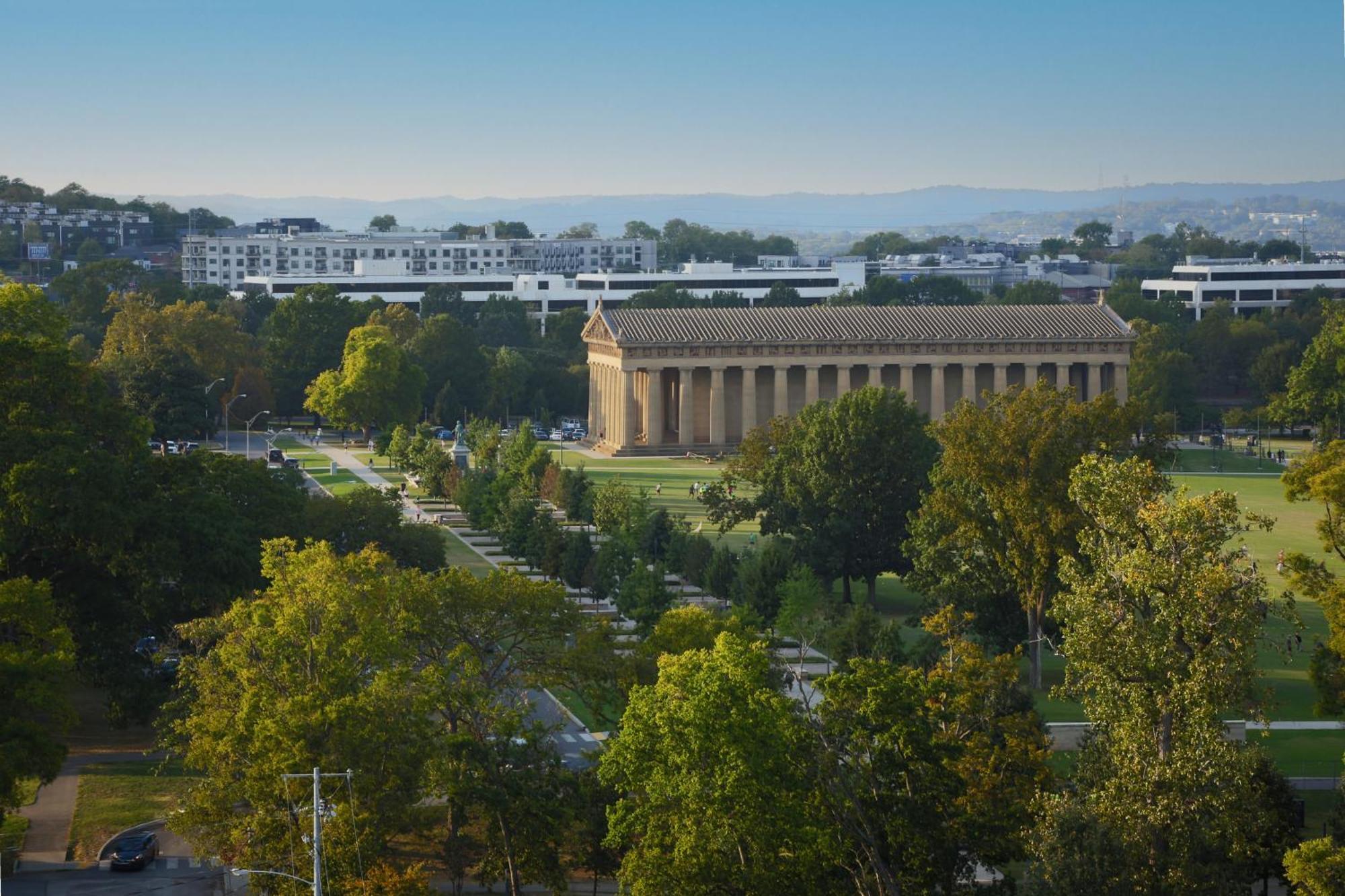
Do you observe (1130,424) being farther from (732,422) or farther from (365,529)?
(732,422)

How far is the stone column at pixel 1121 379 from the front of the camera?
13788 cm

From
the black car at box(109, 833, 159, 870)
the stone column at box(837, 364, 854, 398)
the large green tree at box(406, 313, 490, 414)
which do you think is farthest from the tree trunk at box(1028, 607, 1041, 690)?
the large green tree at box(406, 313, 490, 414)

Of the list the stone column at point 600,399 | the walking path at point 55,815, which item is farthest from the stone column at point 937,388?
the walking path at point 55,815

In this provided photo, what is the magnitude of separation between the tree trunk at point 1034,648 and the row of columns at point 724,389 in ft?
250

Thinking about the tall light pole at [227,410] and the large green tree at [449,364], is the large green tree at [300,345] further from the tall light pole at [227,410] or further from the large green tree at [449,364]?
the large green tree at [449,364]

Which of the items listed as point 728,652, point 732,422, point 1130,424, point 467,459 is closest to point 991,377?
point 732,422

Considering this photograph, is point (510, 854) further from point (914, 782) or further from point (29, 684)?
point (29, 684)

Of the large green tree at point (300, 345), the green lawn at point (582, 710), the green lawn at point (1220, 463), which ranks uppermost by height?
the large green tree at point (300, 345)

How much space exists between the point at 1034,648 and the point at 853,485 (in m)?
16.5

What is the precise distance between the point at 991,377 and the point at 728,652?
344ft

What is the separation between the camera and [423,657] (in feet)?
141

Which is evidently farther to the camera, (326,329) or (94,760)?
(326,329)

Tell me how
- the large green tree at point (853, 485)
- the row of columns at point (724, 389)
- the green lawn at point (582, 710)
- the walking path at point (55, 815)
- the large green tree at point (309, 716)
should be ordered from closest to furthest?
1. the large green tree at point (309, 716)
2. the walking path at point (55, 815)
3. the green lawn at point (582, 710)
4. the large green tree at point (853, 485)
5. the row of columns at point (724, 389)

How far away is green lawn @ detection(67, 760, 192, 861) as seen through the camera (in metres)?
44.2
